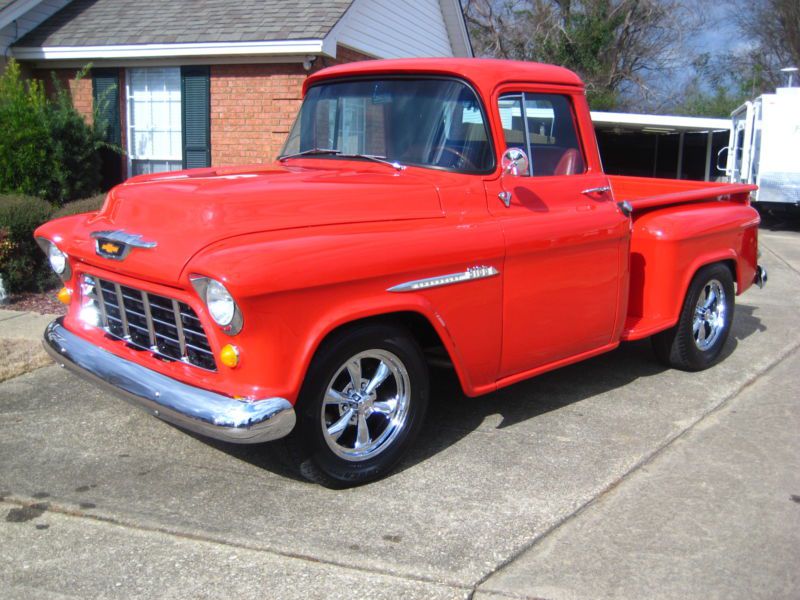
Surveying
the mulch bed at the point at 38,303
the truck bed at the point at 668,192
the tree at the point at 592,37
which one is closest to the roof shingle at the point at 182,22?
the mulch bed at the point at 38,303

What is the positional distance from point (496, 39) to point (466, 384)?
2817 centimetres

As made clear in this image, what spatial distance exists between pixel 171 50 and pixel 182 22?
787 millimetres

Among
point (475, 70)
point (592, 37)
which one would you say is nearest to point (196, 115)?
point (475, 70)

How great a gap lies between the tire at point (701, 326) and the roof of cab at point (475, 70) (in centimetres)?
179

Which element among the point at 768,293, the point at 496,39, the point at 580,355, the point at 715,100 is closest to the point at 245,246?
the point at 580,355

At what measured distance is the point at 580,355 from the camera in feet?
15.5

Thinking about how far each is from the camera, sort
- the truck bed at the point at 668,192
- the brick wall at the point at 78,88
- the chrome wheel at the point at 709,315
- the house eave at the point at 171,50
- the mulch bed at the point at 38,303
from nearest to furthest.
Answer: the truck bed at the point at 668,192 → the chrome wheel at the point at 709,315 → the mulch bed at the point at 38,303 → the house eave at the point at 171,50 → the brick wall at the point at 78,88

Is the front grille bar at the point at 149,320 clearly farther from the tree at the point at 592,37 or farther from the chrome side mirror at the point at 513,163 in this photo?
the tree at the point at 592,37

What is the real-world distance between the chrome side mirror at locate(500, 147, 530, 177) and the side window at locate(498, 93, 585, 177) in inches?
9.1

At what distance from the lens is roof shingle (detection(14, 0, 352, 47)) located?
10523 mm

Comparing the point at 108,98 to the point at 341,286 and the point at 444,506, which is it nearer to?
the point at 341,286

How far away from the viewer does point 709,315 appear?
5.91 metres

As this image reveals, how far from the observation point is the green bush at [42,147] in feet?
31.5

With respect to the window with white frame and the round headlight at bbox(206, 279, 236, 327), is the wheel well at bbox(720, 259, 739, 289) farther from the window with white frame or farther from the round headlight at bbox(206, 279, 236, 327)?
the window with white frame
